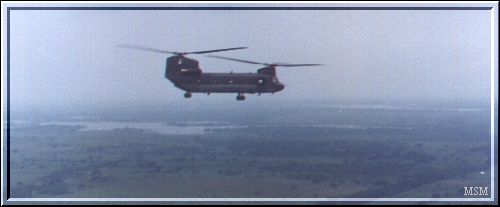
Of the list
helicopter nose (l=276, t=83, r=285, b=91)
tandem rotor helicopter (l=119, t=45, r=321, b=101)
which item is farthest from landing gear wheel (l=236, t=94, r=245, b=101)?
helicopter nose (l=276, t=83, r=285, b=91)

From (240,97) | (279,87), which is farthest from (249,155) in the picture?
(279,87)

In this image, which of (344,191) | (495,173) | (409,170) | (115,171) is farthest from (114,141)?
(495,173)

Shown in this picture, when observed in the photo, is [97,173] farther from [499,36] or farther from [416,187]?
[499,36]

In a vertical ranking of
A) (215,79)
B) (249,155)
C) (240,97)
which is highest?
(215,79)

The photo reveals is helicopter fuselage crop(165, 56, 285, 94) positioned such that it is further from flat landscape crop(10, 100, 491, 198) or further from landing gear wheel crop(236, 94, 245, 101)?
flat landscape crop(10, 100, 491, 198)

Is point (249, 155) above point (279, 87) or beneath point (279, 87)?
beneath

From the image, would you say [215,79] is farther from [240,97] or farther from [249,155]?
[249,155]

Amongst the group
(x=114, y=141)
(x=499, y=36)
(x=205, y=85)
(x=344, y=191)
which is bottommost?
(x=344, y=191)

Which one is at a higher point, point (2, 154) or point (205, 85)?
point (205, 85)
